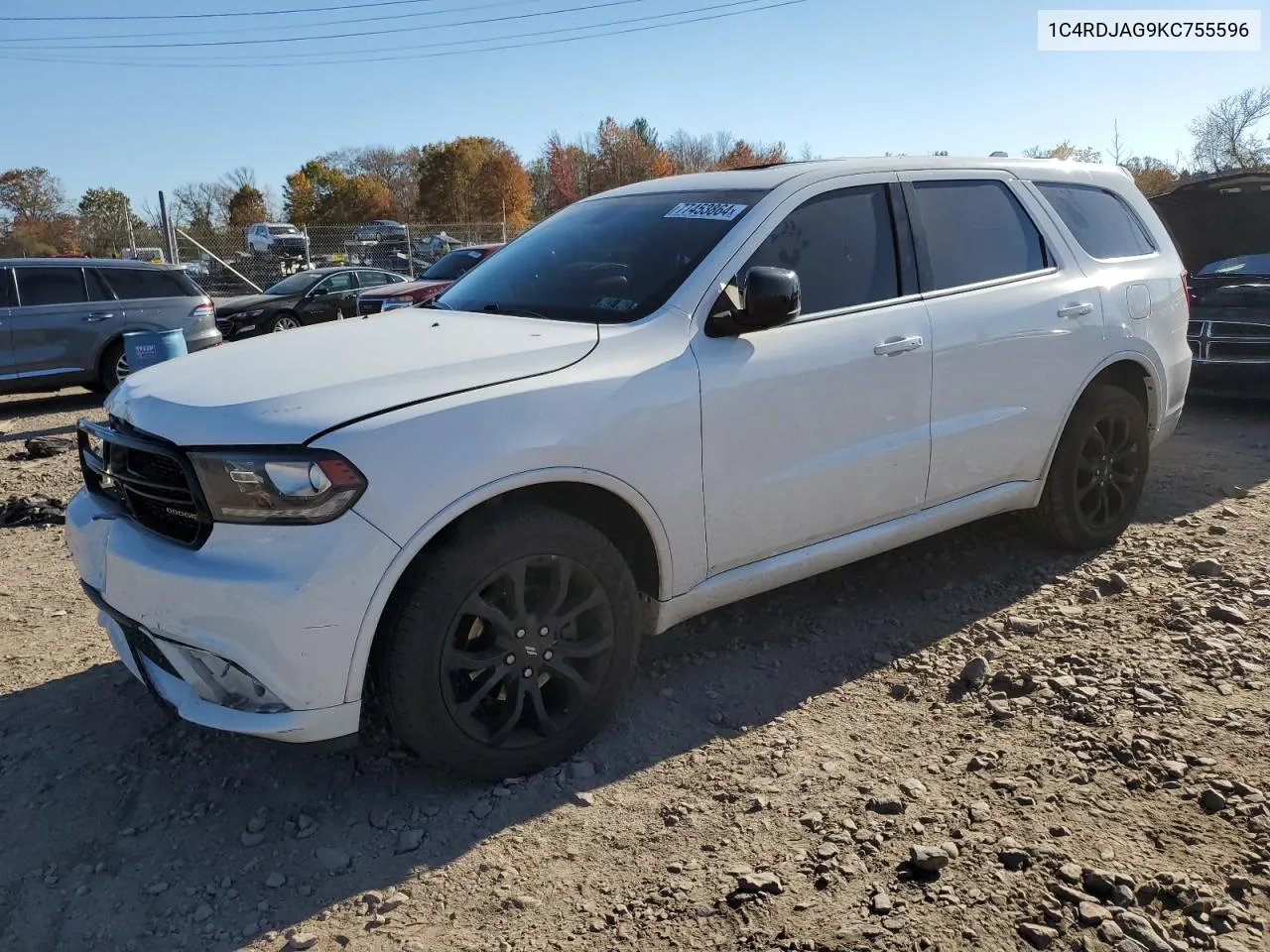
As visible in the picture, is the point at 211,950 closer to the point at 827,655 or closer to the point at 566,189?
the point at 827,655

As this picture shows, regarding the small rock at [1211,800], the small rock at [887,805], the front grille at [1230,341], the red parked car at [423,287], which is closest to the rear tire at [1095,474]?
the small rock at [1211,800]

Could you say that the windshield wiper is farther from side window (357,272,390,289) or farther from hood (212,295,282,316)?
side window (357,272,390,289)

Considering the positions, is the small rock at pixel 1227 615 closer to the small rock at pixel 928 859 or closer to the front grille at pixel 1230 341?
the small rock at pixel 928 859

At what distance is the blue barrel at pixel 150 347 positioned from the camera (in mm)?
7742

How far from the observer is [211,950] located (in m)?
2.40

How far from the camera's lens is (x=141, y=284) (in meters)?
11.1

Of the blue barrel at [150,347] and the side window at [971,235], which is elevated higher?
the side window at [971,235]

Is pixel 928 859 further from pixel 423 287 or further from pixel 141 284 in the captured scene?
pixel 423 287

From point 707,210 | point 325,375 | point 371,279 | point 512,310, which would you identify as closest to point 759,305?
point 707,210

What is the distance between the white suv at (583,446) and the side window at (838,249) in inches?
0.5

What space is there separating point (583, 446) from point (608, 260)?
1038 mm

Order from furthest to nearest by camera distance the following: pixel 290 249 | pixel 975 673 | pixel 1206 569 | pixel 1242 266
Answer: pixel 290 249 → pixel 1242 266 → pixel 1206 569 → pixel 975 673

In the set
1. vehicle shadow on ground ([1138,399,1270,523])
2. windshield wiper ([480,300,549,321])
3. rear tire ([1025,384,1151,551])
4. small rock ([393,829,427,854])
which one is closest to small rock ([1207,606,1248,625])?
rear tire ([1025,384,1151,551])

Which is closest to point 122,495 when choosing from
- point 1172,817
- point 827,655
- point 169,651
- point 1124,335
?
point 169,651
